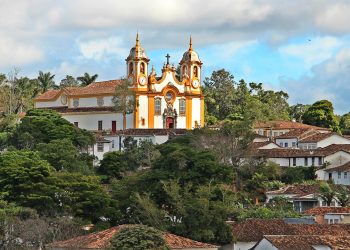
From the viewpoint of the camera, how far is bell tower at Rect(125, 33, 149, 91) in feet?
297

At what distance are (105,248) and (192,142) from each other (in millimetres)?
28685

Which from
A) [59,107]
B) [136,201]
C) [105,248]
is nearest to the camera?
[105,248]

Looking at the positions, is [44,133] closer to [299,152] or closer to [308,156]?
[299,152]

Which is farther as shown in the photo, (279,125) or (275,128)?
(279,125)

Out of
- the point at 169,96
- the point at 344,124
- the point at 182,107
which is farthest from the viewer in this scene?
→ the point at 344,124

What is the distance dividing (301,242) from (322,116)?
6294 cm

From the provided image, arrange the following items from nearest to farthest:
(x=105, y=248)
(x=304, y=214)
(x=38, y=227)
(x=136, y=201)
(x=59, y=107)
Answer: (x=105, y=248) → (x=38, y=227) → (x=136, y=201) → (x=304, y=214) → (x=59, y=107)

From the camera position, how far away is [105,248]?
45844mm

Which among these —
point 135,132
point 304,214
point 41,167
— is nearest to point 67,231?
point 41,167

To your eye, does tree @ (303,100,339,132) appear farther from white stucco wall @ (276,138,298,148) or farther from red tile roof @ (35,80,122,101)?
red tile roof @ (35,80,122,101)

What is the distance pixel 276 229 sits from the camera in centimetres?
5412

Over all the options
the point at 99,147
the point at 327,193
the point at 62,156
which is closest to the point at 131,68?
the point at 99,147

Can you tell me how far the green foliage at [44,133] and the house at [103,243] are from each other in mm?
26378

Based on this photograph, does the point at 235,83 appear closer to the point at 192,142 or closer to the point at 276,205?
the point at 192,142
